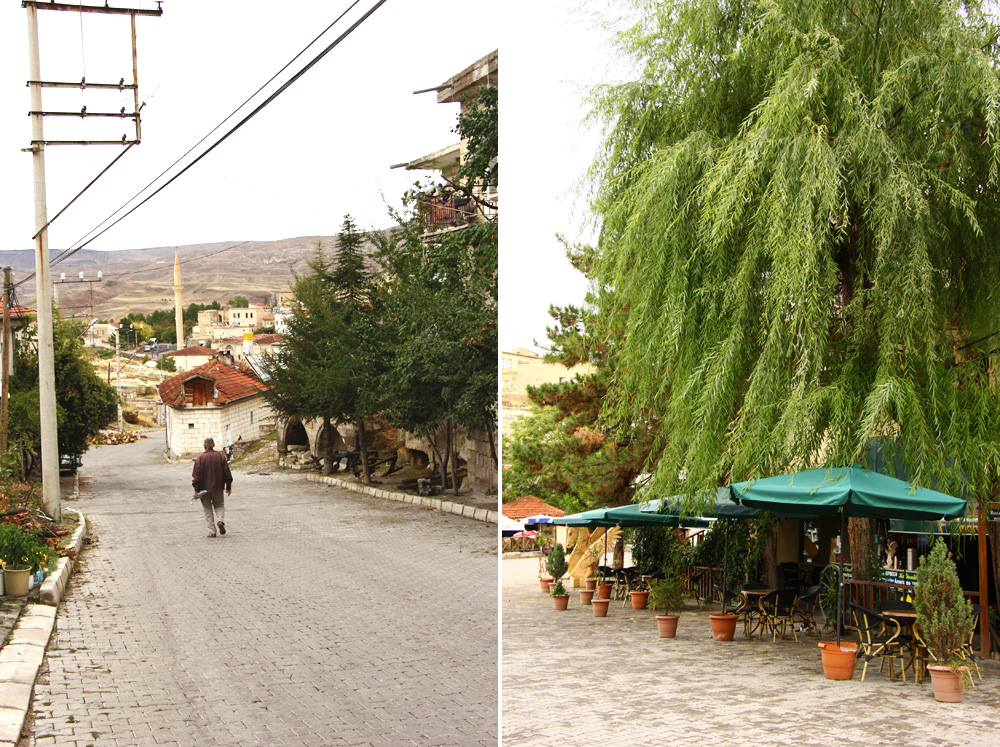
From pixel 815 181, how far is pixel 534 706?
495 centimetres

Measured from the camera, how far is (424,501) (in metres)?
16.6

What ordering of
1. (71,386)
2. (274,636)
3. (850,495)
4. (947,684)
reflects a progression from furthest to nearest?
(71,386)
(850,495)
(274,636)
(947,684)

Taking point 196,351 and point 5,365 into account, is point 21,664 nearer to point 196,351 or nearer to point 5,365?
point 5,365

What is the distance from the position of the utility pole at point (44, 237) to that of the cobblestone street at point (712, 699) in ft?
21.4

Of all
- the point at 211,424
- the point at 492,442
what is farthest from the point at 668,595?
the point at 211,424

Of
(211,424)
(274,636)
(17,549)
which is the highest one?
(211,424)

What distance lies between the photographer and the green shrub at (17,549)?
8.13 metres

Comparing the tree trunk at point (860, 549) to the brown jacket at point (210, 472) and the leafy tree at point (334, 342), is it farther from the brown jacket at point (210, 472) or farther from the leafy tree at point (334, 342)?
the leafy tree at point (334, 342)

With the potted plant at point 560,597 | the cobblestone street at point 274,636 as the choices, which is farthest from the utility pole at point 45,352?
the potted plant at point 560,597

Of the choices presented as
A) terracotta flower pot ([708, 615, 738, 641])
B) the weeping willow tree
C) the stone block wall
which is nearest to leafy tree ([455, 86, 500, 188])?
the weeping willow tree

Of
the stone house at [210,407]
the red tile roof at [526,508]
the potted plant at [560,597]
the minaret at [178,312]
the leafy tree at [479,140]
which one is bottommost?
the red tile roof at [526,508]

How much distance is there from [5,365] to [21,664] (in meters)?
7.18

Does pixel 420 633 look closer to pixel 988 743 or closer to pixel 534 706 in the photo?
pixel 534 706

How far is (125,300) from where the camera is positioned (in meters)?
14.9
